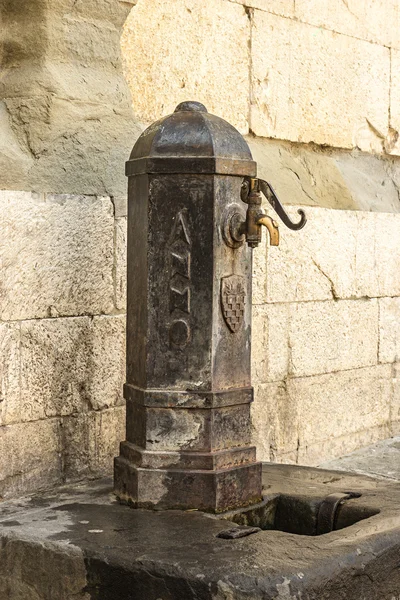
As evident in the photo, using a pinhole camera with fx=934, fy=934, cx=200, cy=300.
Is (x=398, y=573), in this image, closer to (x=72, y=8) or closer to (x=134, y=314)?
(x=134, y=314)

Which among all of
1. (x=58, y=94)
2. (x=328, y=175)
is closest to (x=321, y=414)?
(x=328, y=175)

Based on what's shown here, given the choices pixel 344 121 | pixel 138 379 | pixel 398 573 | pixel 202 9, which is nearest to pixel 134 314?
pixel 138 379

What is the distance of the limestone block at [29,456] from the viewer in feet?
10.5

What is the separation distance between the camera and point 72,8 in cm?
342

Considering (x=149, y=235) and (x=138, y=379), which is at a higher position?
(x=149, y=235)

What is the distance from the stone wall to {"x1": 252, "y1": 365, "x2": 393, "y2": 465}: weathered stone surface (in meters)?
0.01

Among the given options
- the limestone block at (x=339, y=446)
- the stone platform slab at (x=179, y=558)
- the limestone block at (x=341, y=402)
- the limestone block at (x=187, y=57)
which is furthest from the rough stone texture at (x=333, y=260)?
the stone platform slab at (x=179, y=558)

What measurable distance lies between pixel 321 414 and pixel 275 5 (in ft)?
6.39

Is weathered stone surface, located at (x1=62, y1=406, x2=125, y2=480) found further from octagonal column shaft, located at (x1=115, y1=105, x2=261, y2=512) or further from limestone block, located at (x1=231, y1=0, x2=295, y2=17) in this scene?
limestone block, located at (x1=231, y1=0, x2=295, y2=17)

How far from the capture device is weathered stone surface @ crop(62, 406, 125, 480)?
11.2 feet

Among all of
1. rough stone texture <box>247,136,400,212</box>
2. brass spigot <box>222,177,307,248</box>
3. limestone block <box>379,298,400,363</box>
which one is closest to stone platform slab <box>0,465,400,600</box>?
brass spigot <box>222,177,307,248</box>

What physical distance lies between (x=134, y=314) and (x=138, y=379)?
0.21 m

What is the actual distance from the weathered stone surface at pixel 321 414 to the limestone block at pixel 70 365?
88cm

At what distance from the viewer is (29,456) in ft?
10.7
